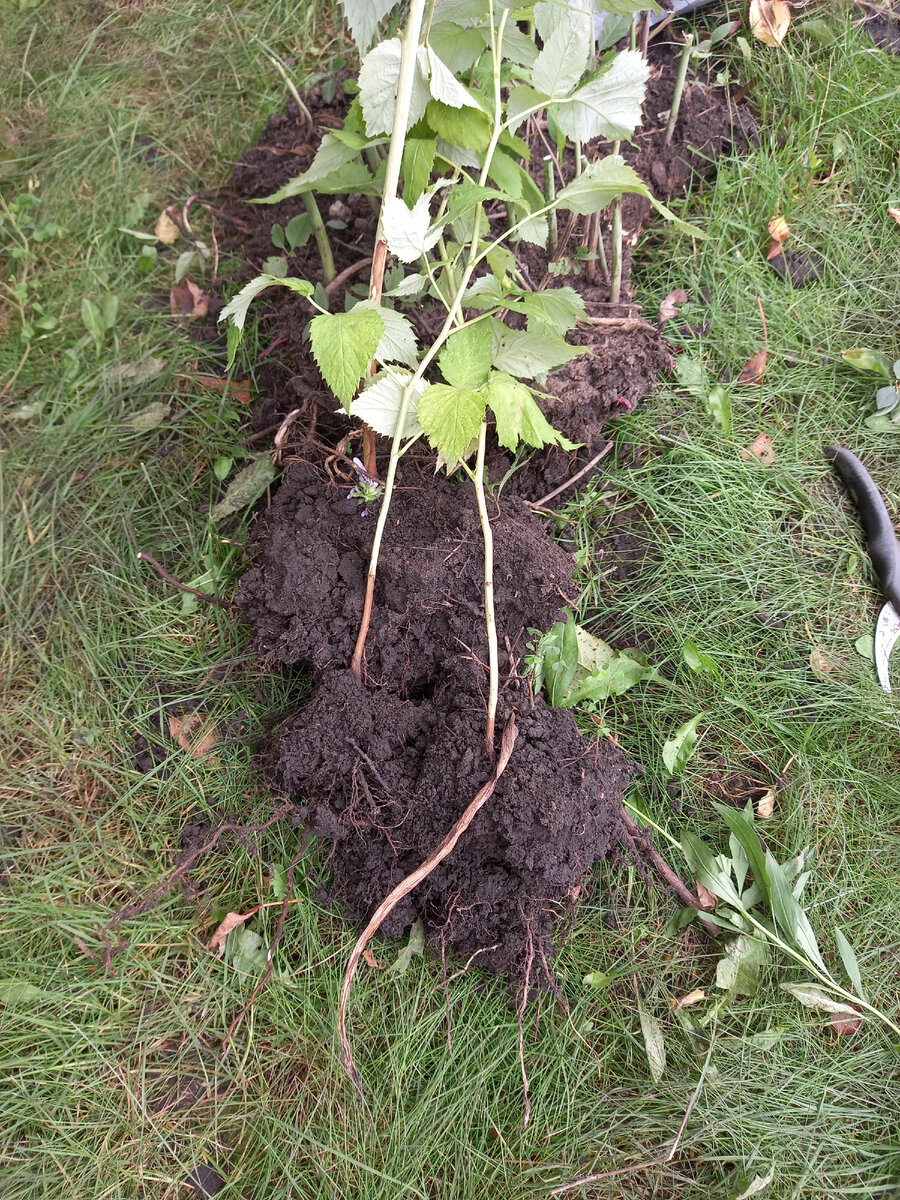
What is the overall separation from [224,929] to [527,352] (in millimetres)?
1259

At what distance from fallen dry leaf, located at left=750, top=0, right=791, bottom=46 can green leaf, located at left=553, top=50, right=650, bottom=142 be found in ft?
3.89

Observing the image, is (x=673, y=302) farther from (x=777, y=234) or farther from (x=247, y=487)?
(x=247, y=487)

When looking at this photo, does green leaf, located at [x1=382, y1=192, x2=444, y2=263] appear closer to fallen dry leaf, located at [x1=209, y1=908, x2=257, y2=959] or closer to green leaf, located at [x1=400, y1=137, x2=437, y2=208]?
green leaf, located at [x1=400, y1=137, x2=437, y2=208]

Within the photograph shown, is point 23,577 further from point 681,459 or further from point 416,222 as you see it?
point 681,459

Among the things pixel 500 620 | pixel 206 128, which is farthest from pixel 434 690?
pixel 206 128

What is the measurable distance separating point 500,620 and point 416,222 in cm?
72

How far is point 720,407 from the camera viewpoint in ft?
6.42

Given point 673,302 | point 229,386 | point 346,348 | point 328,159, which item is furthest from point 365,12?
point 673,302

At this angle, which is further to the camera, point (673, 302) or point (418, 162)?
point (673, 302)

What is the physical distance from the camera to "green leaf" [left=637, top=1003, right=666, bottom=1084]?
1553 mm

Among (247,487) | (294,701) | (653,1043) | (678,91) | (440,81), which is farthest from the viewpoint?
(678,91)

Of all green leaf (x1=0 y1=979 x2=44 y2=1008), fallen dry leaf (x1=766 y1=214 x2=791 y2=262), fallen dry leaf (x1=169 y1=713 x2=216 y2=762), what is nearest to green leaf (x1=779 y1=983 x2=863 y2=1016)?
fallen dry leaf (x1=169 y1=713 x2=216 y2=762)

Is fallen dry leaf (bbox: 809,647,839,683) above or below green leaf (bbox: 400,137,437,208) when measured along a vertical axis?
below

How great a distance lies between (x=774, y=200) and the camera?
83.4 inches
